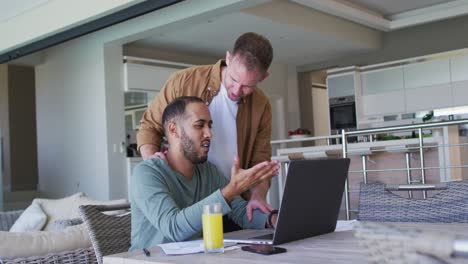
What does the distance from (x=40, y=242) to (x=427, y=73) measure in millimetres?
6999

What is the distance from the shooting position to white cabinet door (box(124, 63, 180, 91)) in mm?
7078

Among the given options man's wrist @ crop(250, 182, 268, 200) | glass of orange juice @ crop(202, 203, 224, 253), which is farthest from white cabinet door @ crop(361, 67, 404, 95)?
glass of orange juice @ crop(202, 203, 224, 253)

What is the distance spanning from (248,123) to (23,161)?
331 inches

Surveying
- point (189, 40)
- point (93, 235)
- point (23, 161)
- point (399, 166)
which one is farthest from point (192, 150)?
point (23, 161)

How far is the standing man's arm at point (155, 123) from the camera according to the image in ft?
6.91

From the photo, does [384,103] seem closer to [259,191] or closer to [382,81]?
[382,81]

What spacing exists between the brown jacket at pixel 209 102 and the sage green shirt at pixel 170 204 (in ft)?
0.88

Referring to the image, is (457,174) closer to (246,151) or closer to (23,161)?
(246,151)

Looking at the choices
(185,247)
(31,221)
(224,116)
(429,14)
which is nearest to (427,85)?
(429,14)

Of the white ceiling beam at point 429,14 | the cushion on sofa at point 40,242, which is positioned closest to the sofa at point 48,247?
the cushion on sofa at point 40,242

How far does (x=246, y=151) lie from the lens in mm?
2188

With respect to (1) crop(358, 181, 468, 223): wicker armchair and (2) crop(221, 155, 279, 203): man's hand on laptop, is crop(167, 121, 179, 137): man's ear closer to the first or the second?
(2) crop(221, 155, 279, 203): man's hand on laptop

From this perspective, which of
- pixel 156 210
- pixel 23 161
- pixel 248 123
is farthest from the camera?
pixel 23 161

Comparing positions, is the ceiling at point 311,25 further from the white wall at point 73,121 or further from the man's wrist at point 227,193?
the man's wrist at point 227,193
